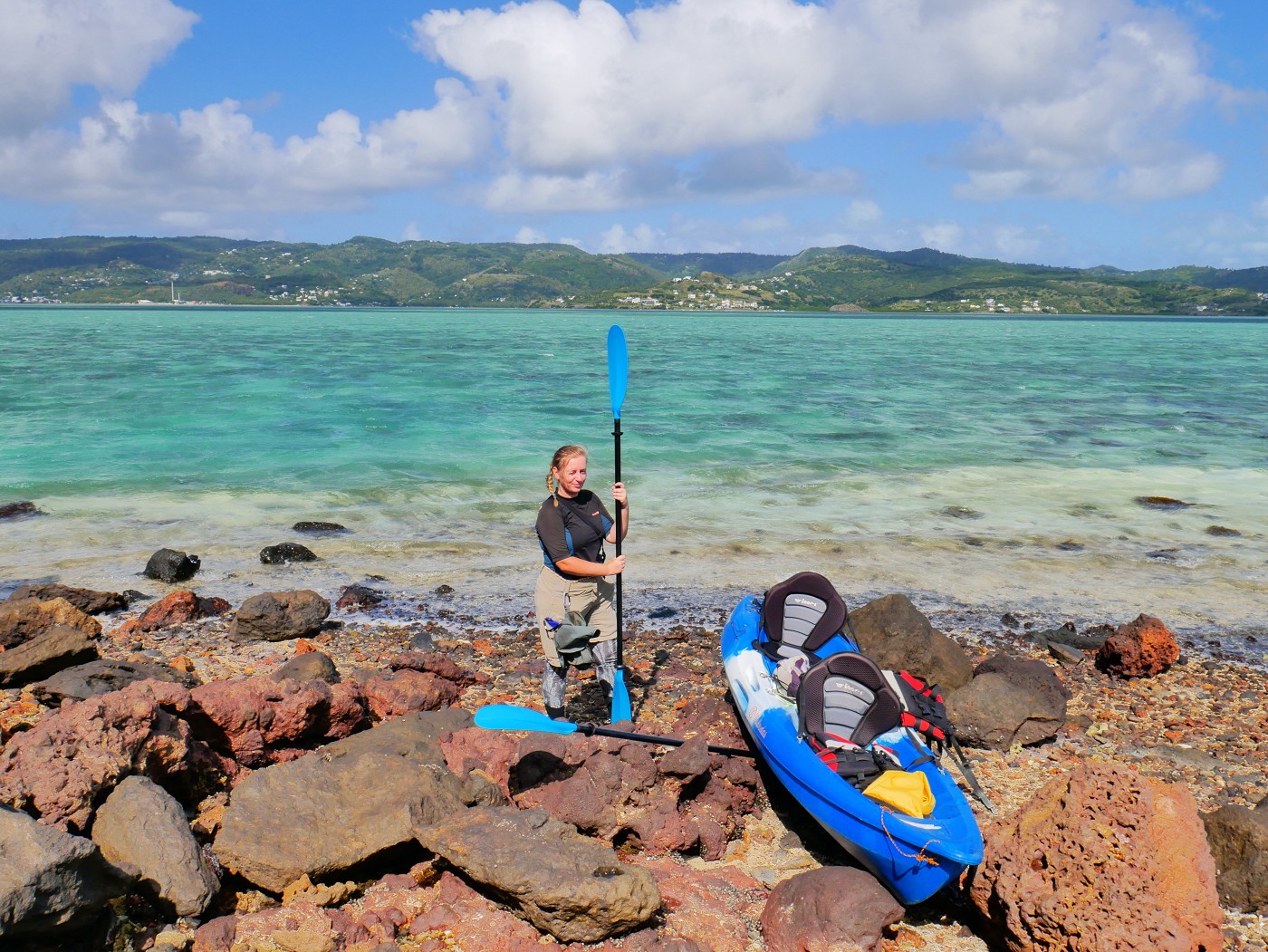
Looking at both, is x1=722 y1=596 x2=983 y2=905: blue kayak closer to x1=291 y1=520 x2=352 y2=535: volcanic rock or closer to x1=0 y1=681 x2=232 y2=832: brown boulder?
x1=0 y1=681 x2=232 y2=832: brown boulder

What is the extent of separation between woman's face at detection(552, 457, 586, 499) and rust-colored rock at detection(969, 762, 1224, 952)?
353 cm

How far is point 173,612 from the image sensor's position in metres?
10.3

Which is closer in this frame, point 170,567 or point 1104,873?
point 1104,873

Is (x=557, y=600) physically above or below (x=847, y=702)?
above

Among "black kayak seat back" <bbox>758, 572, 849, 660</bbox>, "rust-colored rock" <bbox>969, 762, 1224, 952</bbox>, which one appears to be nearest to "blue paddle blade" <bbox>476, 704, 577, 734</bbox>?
"black kayak seat back" <bbox>758, 572, 849, 660</bbox>

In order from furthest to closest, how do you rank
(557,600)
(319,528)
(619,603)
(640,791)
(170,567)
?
1. (319,528)
2. (170,567)
3. (619,603)
4. (557,600)
5. (640,791)

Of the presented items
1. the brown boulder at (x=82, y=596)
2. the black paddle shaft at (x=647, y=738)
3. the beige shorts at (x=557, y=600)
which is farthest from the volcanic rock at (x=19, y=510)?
the black paddle shaft at (x=647, y=738)

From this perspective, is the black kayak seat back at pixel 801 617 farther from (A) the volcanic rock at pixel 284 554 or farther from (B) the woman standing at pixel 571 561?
(A) the volcanic rock at pixel 284 554

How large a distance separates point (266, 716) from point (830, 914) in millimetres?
3916

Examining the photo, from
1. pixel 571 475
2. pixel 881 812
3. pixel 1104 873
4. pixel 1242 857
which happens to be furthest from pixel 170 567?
pixel 1242 857

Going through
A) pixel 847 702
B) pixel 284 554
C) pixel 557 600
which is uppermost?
pixel 557 600

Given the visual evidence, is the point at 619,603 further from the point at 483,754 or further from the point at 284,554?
the point at 284,554

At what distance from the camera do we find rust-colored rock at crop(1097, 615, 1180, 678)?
8.84 metres

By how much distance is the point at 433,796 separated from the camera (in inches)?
210
